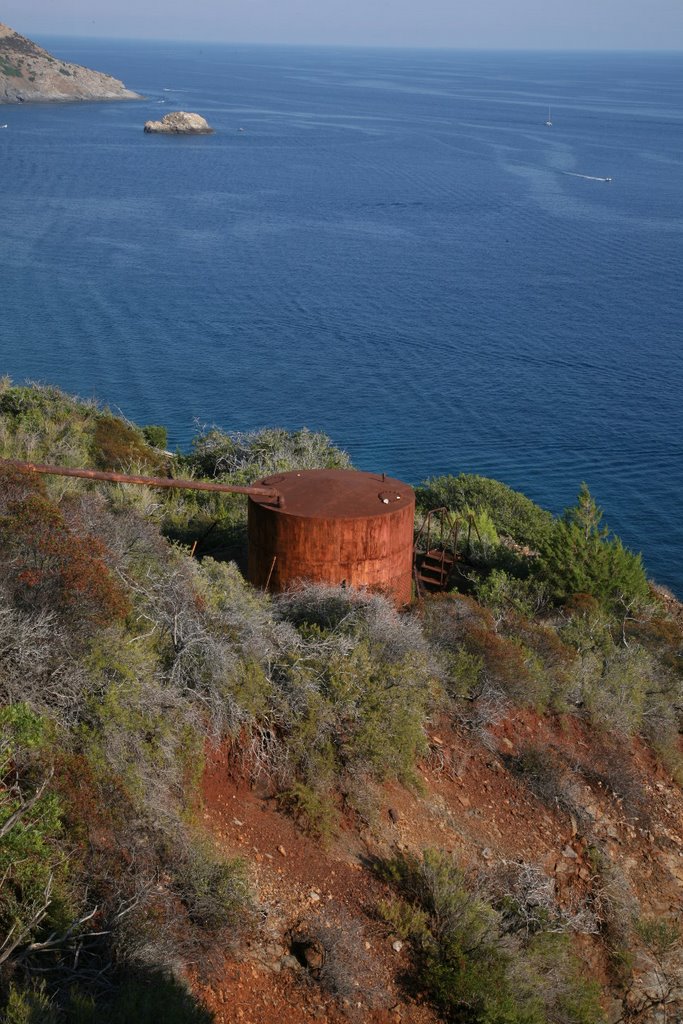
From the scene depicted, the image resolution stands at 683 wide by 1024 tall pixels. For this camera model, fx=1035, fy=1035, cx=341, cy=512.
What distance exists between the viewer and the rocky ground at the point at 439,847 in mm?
7793

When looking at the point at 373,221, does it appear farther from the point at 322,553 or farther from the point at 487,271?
the point at 322,553

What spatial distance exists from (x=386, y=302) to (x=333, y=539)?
4265 centimetres

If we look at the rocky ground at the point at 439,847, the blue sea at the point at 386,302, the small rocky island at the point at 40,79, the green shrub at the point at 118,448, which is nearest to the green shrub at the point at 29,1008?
the rocky ground at the point at 439,847

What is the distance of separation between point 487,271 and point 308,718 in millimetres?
54315

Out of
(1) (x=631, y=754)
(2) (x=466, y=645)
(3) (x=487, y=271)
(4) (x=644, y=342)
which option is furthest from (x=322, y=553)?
(3) (x=487, y=271)

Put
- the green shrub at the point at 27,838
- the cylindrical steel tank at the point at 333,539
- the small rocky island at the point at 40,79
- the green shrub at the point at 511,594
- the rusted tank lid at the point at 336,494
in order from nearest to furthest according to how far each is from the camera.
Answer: the green shrub at the point at 27,838, the cylindrical steel tank at the point at 333,539, the rusted tank lid at the point at 336,494, the green shrub at the point at 511,594, the small rocky island at the point at 40,79

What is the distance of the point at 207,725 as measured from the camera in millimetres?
9617

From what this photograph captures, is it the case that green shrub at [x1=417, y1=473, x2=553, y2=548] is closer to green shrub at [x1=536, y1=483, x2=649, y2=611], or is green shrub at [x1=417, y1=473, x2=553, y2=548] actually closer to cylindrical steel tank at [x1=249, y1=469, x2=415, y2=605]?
green shrub at [x1=536, y1=483, x2=649, y2=611]

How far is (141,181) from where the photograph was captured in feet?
286

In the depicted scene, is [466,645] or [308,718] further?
[466,645]

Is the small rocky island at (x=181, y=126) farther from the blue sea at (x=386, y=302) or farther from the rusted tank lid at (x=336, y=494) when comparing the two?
the rusted tank lid at (x=336, y=494)

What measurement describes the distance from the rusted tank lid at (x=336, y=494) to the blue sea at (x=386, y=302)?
50.8 ft

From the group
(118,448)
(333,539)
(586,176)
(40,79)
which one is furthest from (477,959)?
(40,79)

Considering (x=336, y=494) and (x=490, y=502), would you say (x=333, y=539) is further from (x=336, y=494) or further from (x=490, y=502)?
(x=490, y=502)
